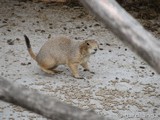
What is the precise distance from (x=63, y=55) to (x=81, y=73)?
1.21 ft

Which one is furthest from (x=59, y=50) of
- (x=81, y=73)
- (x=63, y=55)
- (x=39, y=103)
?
(x=39, y=103)

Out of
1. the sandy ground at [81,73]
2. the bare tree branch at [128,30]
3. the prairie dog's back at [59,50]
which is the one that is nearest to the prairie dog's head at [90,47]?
the prairie dog's back at [59,50]

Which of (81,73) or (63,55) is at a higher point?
(63,55)

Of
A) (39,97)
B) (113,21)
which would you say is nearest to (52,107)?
(39,97)

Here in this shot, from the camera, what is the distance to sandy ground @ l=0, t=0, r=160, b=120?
4.41 meters

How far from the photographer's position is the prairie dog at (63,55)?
5.07 metres

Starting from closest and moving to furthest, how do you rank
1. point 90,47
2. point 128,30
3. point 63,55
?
1. point 128,30
2. point 90,47
3. point 63,55

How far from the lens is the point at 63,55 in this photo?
5133 mm

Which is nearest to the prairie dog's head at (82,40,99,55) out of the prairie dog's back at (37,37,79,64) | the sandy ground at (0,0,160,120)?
the prairie dog's back at (37,37,79,64)

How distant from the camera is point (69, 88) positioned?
191 inches

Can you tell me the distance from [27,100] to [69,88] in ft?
10.6

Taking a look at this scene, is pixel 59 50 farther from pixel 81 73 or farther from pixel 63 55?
pixel 81 73

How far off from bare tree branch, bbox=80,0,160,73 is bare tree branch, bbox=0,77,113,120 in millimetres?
287

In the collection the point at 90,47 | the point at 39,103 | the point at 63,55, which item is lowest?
the point at 63,55
